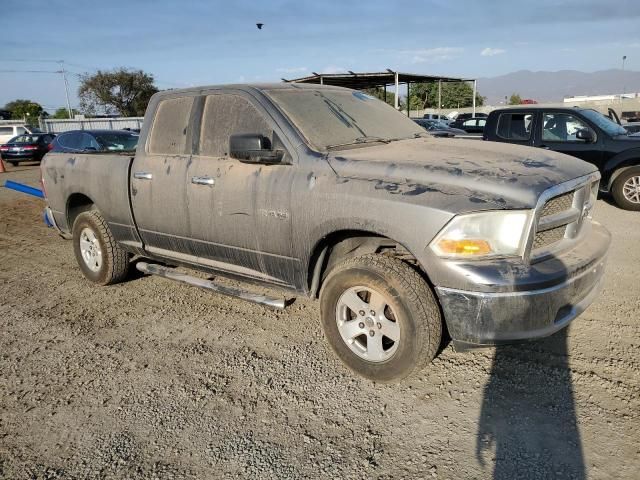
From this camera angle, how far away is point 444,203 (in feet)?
9.00

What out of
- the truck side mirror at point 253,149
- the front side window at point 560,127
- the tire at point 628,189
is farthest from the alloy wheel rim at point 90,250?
the tire at point 628,189

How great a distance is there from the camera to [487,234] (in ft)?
8.89

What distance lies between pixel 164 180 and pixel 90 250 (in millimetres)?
1692

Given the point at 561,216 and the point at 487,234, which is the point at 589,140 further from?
the point at 487,234

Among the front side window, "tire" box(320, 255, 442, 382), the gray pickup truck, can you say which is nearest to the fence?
the front side window

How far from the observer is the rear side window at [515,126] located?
8.34 m

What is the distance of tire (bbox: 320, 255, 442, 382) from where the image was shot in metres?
2.93

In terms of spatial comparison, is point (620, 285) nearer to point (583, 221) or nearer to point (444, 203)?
point (583, 221)

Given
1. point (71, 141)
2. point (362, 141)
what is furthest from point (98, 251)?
→ point (71, 141)

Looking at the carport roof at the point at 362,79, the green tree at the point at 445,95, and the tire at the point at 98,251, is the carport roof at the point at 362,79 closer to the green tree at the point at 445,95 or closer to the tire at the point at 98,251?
the tire at the point at 98,251

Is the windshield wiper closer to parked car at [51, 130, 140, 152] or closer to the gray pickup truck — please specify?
the gray pickup truck

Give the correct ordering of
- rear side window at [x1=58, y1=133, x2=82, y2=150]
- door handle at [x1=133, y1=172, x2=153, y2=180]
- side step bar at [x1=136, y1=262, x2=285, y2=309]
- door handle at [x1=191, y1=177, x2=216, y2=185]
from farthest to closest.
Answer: rear side window at [x1=58, y1=133, x2=82, y2=150], door handle at [x1=133, y1=172, x2=153, y2=180], door handle at [x1=191, y1=177, x2=216, y2=185], side step bar at [x1=136, y1=262, x2=285, y2=309]

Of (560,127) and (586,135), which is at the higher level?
(560,127)

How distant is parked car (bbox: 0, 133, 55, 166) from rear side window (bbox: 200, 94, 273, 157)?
67.8ft
